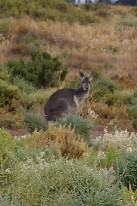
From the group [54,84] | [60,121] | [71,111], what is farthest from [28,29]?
[60,121]

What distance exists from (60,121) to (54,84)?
7.84 m

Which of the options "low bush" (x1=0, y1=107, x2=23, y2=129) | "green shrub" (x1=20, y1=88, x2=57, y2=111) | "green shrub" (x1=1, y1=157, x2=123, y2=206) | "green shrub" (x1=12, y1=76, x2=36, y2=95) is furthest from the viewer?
"green shrub" (x1=12, y1=76, x2=36, y2=95)

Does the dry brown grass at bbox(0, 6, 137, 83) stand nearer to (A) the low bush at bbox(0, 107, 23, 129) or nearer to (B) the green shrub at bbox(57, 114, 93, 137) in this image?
(A) the low bush at bbox(0, 107, 23, 129)

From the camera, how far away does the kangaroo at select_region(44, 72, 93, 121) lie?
468 inches

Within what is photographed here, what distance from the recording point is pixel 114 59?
24188 mm

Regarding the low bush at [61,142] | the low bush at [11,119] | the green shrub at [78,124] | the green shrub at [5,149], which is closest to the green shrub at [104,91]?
the low bush at [11,119]

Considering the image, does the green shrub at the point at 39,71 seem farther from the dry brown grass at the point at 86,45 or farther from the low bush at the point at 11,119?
the low bush at the point at 11,119

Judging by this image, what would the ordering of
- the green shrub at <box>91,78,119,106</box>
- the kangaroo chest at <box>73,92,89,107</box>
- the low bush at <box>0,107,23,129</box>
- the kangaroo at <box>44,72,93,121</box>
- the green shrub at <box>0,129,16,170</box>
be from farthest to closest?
the green shrub at <box>91,78,119,106</box>
the kangaroo chest at <box>73,92,89,107</box>
the low bush at <box>0,107,23,129</box>
the kangaroo at <box>44,72,93,121</box>
the green shrub at <box>0,129,16,170</box>

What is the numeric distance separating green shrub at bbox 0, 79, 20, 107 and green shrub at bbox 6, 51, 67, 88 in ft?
8.40

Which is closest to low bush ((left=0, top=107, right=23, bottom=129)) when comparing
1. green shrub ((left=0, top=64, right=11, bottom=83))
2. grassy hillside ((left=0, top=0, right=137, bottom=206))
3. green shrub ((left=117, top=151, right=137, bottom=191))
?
grassy hillside ((left=0, top=0, right=137, bottom=206))

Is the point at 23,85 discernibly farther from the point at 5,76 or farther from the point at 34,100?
the point at 34,100

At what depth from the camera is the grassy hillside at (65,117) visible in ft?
16.5

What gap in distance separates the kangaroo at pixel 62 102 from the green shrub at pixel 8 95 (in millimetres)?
1988

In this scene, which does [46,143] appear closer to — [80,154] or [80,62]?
[80,154]
